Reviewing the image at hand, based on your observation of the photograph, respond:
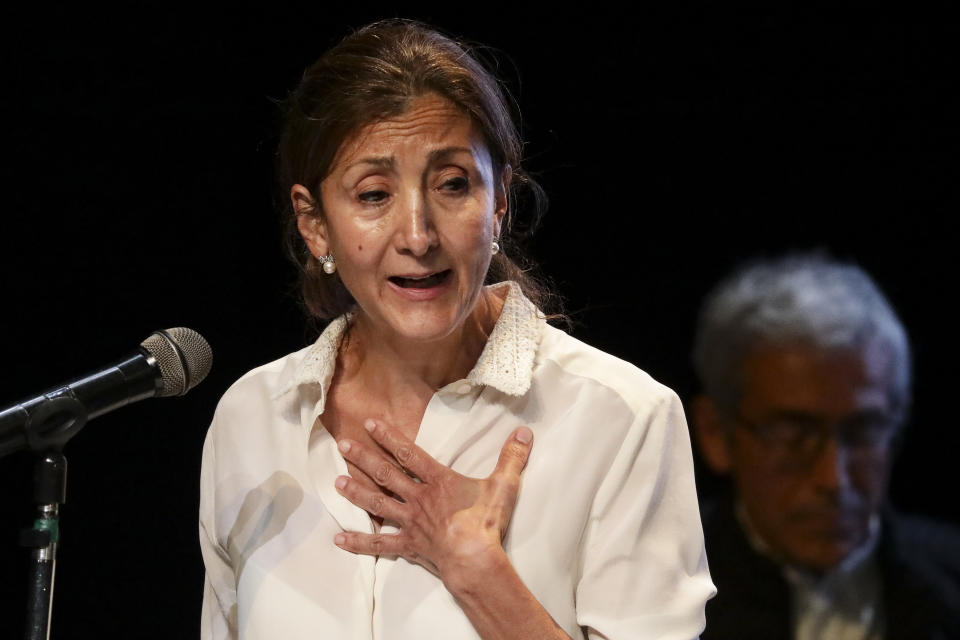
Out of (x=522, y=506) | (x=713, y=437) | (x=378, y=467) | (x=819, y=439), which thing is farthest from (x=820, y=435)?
(x=378, y=467)

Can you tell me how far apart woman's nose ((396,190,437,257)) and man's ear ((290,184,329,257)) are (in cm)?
19

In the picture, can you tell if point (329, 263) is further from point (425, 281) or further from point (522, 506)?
point (522, 506)

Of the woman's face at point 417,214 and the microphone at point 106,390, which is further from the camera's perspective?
the woman's face at point 417,214

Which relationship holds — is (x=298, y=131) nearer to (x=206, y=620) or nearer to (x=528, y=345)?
(x=528, y=345)

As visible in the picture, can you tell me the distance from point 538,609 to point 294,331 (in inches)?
43.1

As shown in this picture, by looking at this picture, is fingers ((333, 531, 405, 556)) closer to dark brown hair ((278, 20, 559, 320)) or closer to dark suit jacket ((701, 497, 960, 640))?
dark brown hair ((278, 20, 559, 320))

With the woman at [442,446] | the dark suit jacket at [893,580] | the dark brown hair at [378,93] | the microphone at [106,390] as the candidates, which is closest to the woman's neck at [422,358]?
the woman at [442,446]

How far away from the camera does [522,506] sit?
176 cm

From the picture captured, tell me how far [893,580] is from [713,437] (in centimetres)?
20

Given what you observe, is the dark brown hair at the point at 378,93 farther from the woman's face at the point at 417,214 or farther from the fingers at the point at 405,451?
the fingers at the point at 405,451

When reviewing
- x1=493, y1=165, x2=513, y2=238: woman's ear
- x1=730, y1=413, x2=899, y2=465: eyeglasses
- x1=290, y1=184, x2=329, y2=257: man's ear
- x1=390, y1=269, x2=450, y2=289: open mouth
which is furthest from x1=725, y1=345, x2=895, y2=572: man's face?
x1=290, y1=184, x2=329, y2=257: man's ear

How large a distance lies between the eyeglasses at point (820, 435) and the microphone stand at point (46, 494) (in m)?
0.88

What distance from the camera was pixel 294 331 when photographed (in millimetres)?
2555

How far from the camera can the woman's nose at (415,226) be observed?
5.60ft
